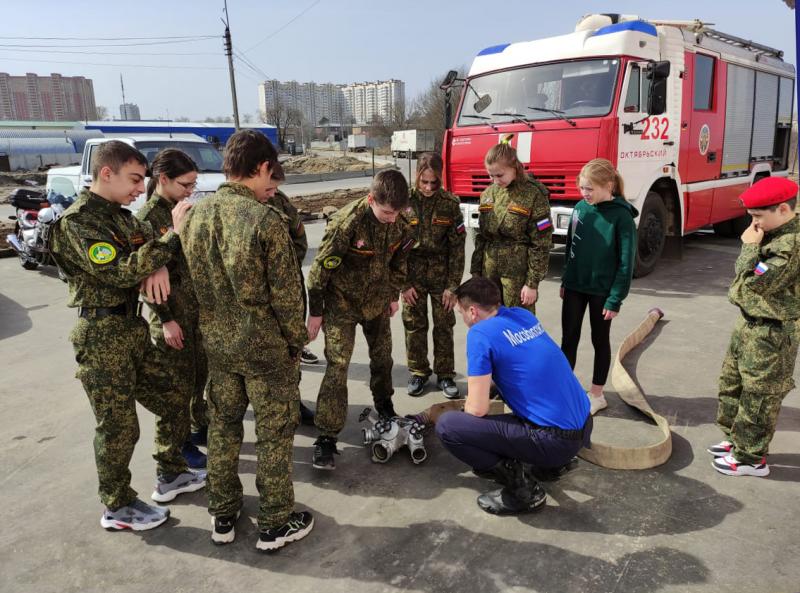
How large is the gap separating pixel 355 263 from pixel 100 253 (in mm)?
1335

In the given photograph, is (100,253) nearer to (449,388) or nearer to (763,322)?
(449,388)

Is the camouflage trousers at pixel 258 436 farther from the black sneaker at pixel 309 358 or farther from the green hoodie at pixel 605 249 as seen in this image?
the black sneaker at pixel 309 358

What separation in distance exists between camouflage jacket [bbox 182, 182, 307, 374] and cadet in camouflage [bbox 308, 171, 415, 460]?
0.71 m

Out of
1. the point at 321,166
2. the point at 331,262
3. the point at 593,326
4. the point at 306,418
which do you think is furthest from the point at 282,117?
the point at 331,262

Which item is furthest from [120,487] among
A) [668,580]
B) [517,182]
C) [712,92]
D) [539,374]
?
[712,92]

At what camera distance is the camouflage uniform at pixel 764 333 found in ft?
9.34

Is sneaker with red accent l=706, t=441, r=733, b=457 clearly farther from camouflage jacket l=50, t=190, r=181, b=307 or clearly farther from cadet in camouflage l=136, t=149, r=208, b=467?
camouflage jacket l=50, t=190, r=181, b=307

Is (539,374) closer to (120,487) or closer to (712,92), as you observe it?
(120,487)

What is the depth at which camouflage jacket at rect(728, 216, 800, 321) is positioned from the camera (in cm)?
281

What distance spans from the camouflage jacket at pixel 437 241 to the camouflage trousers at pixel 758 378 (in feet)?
5.92

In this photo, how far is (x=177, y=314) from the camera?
311 cm

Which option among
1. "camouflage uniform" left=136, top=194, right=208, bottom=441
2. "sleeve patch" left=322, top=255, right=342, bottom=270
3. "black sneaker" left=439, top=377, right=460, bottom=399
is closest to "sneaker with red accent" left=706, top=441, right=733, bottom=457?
"black sneaker" left=439, top=377, right=460, bottom=399

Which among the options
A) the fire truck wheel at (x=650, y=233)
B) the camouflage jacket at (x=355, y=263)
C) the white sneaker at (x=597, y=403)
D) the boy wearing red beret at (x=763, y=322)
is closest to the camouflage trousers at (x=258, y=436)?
the camouflage jacket at (x=355, y=263)

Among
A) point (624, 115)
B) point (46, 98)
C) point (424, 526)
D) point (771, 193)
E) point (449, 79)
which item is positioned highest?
point (46, 98)
